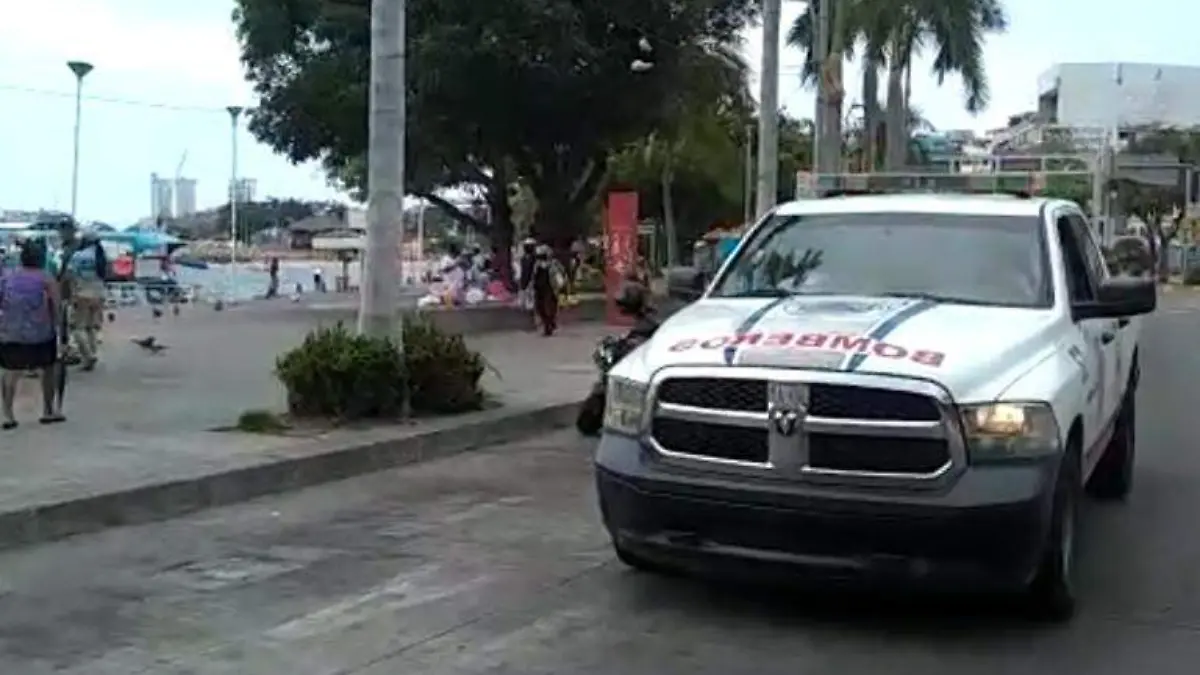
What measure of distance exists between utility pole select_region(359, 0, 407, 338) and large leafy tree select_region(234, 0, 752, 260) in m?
13.1

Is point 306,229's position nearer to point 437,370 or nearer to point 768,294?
point 437,370

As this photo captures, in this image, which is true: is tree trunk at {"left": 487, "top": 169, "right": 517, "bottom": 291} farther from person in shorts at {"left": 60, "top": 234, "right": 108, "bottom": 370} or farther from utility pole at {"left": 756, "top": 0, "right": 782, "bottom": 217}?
person in shorts at {"left": 60, "top": 234, "right": 108, "bottom": 370}

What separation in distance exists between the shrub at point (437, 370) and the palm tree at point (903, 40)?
2311 centimetres

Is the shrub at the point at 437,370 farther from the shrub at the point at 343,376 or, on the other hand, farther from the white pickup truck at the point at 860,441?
the white pickup truck at the point at 860,441

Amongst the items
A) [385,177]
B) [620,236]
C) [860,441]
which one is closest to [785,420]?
[860,441]

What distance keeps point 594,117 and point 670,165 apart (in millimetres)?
23308

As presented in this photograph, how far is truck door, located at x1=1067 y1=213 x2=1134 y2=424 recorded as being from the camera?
8.80m

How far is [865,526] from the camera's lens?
20.8ft

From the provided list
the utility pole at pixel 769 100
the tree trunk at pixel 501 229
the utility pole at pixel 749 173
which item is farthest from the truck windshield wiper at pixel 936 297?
the utility pole at pixel 749 173

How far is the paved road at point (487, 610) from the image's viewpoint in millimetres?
6375

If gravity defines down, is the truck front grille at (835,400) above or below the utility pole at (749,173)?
below

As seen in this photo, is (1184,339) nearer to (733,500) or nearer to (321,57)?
(321,57)

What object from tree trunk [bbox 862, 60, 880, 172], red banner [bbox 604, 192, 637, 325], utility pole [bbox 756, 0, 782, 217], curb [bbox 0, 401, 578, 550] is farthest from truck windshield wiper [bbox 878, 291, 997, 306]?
tree trunk [bbox 862, 60, 880, 172]

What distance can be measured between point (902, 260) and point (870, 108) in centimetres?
3456
